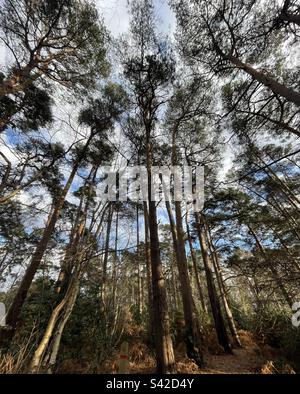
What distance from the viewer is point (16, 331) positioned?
4.72m

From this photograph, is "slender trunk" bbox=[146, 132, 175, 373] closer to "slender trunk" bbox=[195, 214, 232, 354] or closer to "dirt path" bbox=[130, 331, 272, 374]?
"dirt path" bbox=[130, 331, 272, 374]

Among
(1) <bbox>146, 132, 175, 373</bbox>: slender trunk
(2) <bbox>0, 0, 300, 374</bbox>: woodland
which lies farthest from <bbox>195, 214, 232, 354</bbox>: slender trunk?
(1) <bbox>146, 132, 175, 373</bbox>: slender trunk

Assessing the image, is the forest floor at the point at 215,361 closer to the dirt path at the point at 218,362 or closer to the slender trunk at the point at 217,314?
the dirt path at the point at 218,362

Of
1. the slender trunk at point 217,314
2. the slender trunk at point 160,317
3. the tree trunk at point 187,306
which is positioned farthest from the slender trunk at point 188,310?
the slender trunk at point 160,317

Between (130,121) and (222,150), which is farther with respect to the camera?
(222,150)

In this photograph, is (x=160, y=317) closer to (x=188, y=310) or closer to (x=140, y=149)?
(x=188, y=310)

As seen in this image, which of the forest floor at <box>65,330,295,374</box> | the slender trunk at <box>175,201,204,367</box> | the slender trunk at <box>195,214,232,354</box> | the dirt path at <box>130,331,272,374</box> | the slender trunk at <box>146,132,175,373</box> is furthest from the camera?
the slender trunk at <box>195,214,232,354</box>

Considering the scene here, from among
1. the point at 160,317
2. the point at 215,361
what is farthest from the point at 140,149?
the point at 215,361

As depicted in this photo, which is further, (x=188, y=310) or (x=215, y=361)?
(x=188, y=310)

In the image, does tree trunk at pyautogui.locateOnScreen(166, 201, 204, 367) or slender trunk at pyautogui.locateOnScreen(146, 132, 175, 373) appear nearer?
slender trunk at pyautogui.locateOnScreen(146, 132, 175, 373)

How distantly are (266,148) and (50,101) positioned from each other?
28.6 feet

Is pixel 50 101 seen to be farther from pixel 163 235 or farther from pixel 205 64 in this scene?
pixel 163 235
